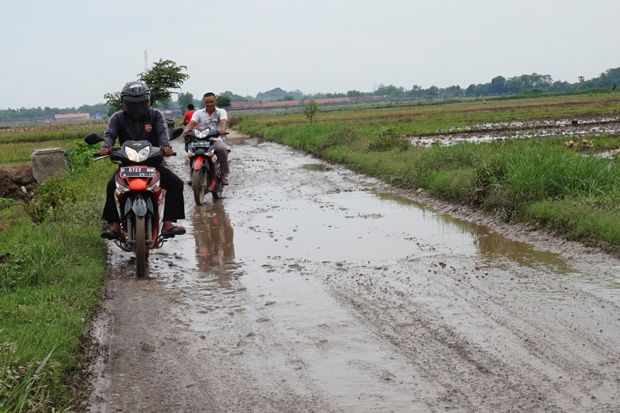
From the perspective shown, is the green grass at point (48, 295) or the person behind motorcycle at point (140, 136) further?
the person behind motorcycle at point (140, 136)

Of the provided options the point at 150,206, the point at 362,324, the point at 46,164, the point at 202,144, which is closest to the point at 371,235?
the point at 150,206

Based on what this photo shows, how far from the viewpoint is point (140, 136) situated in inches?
315

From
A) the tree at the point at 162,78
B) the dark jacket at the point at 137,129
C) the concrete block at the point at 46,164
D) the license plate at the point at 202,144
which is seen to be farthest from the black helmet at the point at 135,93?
the tree at the point at 162,78

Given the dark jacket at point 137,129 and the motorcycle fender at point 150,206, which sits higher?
the dark jacket at point 137,129

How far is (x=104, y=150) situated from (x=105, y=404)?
4.37 m

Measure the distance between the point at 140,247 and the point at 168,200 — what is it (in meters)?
0.87

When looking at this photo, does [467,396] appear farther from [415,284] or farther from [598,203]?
[598,203]

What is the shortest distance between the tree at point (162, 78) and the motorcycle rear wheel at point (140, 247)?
71.4ft

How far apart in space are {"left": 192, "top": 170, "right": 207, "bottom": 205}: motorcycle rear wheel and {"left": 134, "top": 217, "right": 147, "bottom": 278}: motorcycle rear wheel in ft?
15.9

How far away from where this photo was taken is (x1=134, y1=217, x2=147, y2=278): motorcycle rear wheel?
7.19m

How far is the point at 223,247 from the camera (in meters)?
8.65

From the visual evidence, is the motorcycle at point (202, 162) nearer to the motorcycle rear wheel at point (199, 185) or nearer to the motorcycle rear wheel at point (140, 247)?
the motorcycle rear wheel at point (199, 185)

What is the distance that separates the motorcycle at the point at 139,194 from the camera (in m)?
7.26

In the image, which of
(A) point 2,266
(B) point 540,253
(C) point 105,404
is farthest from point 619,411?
(A) point 2,266
